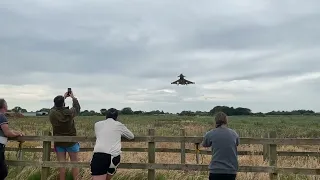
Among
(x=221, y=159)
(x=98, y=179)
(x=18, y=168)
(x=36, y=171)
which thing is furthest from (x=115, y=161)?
(x=18, y=168)

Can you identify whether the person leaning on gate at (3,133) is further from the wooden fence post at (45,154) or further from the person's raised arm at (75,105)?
the person's raised arm at (75,105)

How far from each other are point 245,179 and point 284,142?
4.50 ft

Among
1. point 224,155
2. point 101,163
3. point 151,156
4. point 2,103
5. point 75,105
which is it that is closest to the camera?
point 224,155

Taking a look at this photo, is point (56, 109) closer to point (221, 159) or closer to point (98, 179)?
point (98, 179)

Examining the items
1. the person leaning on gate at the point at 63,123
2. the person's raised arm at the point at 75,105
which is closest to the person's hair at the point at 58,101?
the person leaning on gate at the point at 63,123

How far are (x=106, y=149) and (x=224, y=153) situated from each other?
1.82m

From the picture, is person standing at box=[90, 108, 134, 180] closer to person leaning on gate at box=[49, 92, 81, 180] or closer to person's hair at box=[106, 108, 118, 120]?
person's hair at box=[106, 108, 118, 120]

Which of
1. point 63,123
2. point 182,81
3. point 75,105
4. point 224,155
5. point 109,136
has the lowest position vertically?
point 224,155

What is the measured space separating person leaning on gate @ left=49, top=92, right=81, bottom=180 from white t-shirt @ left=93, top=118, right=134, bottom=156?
4.11ft

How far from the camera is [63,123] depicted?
7.92m

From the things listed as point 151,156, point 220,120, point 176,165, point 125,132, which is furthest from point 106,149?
point 220,120

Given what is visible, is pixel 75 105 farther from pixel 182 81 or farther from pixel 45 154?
pixel 182 81

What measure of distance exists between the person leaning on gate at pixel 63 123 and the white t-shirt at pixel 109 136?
4.11 feet

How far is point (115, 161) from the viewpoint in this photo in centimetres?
660
